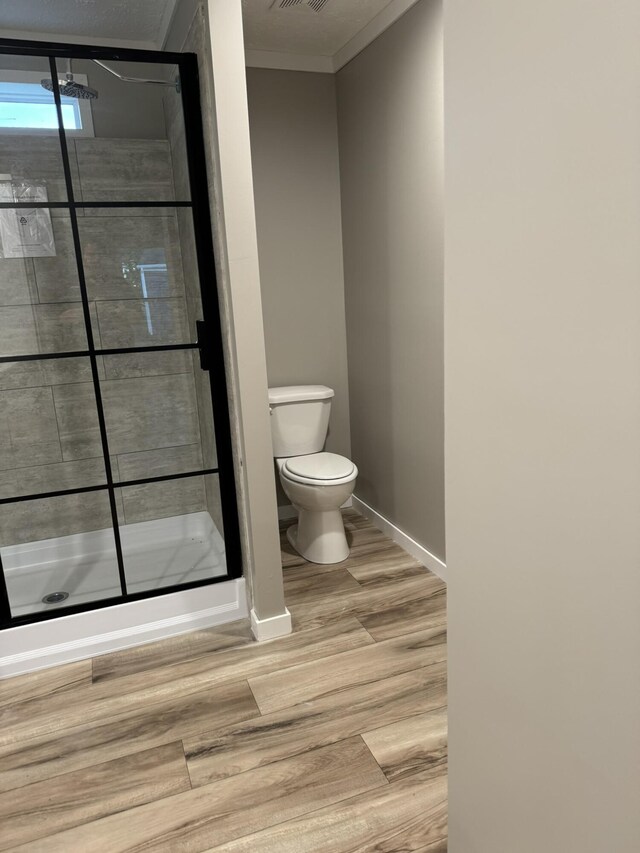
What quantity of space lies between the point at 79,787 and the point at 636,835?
5.05 feet

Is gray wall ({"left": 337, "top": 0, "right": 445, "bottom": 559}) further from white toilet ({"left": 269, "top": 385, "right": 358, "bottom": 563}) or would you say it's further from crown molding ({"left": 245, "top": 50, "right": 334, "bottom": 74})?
white toilet ({"left": 269, "top": 385, "right": 358, "bottom": 563})

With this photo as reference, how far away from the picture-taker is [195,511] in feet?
8.54

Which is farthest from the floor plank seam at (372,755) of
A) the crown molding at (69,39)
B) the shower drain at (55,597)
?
the crown molding at (69,39)

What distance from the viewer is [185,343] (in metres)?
2.45

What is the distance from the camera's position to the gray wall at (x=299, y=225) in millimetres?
3207

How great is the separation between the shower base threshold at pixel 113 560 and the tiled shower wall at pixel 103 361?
62 millimetres

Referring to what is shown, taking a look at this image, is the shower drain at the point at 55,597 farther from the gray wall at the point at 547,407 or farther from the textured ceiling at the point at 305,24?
the textured ceiling at the point at 305,24

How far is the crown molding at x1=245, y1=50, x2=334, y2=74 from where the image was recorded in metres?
3.09

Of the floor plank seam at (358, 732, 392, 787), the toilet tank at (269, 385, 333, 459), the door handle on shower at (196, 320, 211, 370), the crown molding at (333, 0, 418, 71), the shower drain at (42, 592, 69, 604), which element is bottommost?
the floor plank seam at (358, 732, 392, 787)

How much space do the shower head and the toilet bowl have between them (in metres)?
1.76

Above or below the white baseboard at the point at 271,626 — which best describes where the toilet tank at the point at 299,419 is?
above

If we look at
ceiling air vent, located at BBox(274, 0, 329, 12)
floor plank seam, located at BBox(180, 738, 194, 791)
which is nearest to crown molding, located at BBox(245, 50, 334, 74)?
ceiling air vent, located at BBox(274, 0, 329, 12)

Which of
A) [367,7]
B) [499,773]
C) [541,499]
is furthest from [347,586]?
[367,7]

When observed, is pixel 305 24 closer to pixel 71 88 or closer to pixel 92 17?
pixel 92 17
